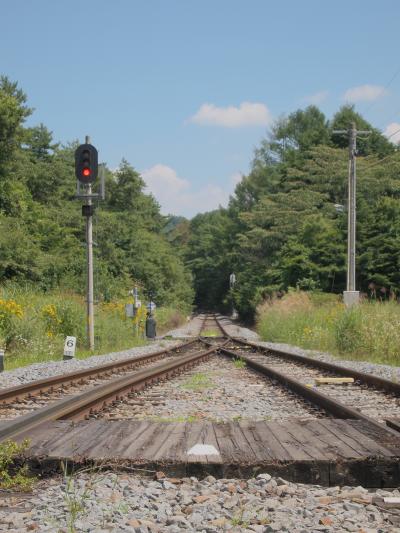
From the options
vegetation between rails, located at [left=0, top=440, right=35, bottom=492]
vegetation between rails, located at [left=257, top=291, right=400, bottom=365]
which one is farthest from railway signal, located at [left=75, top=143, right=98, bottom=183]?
vegetation between rails, located at [left=0, top=440, right=35, bottom=492]

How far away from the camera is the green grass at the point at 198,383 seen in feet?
30.9

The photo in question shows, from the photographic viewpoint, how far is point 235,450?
13.6ft

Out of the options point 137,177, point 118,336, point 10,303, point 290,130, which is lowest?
point 118,336

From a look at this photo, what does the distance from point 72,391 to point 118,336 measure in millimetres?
12752

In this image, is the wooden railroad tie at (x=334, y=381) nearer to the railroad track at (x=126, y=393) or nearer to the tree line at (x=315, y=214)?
the railroad track at (x=126, y=393)

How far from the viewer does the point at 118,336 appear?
21.9 m

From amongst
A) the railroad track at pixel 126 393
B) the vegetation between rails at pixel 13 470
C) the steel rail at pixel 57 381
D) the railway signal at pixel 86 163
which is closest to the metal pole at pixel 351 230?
the railroad track at pixel 126 393

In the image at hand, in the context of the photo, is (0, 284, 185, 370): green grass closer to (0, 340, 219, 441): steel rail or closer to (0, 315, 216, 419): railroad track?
(0, 315, 216, 419): railroad track

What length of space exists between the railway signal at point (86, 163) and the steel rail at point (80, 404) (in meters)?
7.25

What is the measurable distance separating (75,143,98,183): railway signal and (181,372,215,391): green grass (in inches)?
303

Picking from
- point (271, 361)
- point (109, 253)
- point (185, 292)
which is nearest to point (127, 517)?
point (271, 361)

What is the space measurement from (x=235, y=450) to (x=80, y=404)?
2.68 metres

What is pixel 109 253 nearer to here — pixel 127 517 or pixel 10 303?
pixel 10 303

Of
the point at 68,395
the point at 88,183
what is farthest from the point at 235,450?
the point at 88,183
